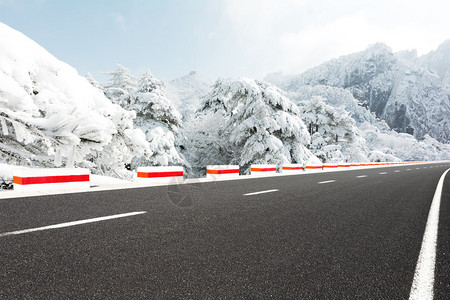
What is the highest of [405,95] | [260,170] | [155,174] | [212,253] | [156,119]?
[405,95]

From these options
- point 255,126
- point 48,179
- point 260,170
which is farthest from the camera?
point 255,126

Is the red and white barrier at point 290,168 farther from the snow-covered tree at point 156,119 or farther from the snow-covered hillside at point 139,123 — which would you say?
the snow-covered tree at point 156,119

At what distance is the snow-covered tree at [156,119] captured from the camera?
23.7 meters

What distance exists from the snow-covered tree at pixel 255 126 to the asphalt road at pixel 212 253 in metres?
19.0

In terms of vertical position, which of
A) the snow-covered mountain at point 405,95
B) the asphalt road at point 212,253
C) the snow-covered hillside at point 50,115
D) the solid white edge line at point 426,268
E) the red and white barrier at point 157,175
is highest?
the snow-covered mountain at point 405,95

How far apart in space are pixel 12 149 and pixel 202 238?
11.2m

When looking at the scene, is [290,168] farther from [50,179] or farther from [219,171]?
[50,179]

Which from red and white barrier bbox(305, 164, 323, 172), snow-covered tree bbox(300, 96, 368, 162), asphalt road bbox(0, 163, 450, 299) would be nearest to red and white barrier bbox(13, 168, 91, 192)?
asphalt road bbox(0, 163, 450, 299)

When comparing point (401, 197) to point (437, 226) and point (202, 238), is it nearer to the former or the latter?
point (437, 226)

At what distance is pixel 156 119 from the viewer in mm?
27422

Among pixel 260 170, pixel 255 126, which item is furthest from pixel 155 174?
pixel 255 126

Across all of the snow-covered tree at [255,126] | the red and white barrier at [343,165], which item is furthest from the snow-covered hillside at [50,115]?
the red and white barrier at [343,165]

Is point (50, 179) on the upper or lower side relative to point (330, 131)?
lower

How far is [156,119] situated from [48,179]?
20.3 metres
